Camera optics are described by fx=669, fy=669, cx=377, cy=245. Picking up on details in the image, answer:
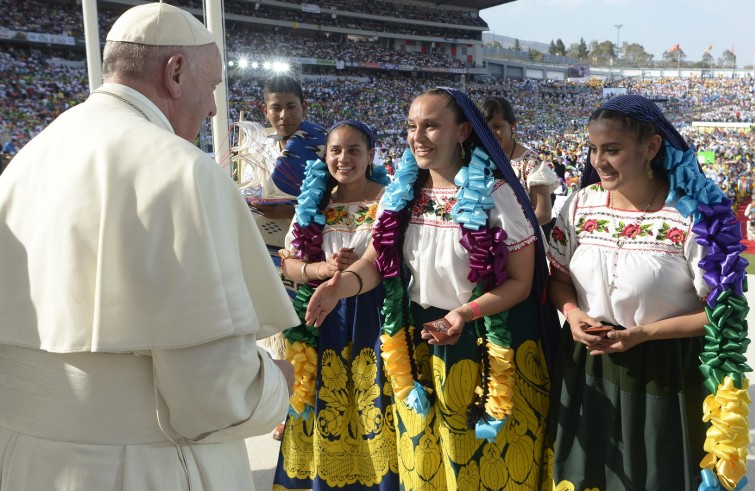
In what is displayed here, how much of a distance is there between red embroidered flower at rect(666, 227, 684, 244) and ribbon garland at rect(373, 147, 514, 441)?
1.75ft

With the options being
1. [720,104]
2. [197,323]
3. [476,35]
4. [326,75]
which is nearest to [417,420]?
[197,323]

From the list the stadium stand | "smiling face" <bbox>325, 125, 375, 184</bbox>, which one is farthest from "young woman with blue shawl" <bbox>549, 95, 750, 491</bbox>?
the stadium stand

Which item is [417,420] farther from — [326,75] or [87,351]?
[326,75]

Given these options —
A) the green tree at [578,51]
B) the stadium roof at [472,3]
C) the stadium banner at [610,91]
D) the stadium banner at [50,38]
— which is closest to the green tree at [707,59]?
the green tree at [578,51]

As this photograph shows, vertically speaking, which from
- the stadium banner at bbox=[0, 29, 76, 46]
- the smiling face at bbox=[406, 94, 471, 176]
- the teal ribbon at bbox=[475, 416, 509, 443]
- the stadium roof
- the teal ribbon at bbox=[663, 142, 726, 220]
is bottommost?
the teal ribbon at bbox=[475, 416, 509, 443]

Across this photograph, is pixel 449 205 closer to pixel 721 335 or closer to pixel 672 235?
pixel 672 235

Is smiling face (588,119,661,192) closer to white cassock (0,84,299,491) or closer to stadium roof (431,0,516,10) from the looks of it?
white cassock (0,84,299,491)

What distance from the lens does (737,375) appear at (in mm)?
2090

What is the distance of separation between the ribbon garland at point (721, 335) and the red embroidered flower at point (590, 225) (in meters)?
0.27

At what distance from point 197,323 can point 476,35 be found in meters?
52.1

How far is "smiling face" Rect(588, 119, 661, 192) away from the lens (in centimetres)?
217

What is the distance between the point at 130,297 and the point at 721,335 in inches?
68.5

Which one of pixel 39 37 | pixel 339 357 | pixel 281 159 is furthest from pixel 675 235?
pixel 39 37

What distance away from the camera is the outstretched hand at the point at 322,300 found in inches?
100
